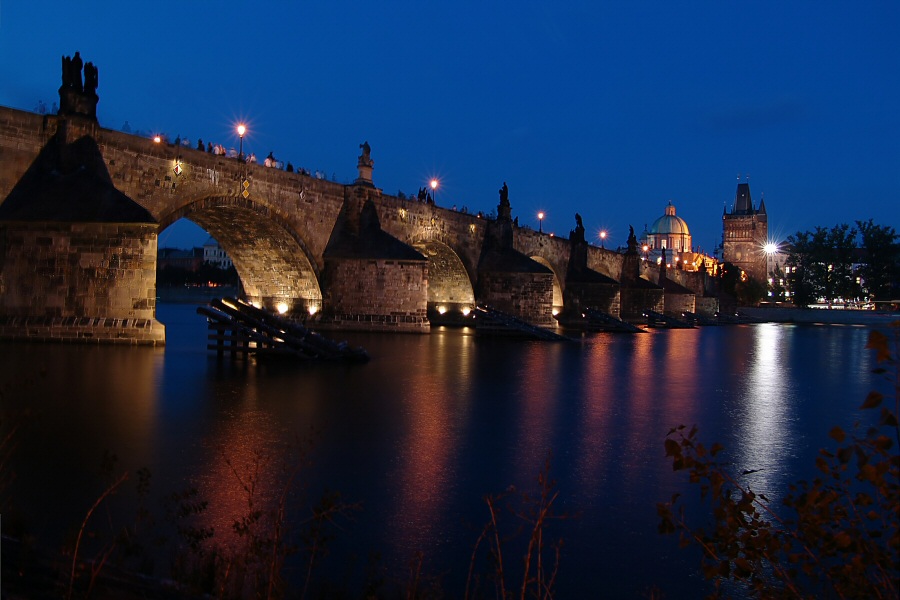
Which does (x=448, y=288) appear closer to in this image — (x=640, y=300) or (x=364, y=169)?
(x=364, y=169)

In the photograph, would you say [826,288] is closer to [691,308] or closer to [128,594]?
[691,308]

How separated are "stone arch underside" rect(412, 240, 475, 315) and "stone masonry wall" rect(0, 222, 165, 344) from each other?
23075 mm

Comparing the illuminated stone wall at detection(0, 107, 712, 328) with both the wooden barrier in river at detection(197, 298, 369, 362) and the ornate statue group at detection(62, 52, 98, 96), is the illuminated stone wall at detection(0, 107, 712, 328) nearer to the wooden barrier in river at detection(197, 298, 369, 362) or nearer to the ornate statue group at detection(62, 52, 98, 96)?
the ornate statue group at detection(62, 52, 98, 96)

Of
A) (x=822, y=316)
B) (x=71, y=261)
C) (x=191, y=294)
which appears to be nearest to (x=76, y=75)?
(x=71, y=261)

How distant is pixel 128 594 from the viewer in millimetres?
3779

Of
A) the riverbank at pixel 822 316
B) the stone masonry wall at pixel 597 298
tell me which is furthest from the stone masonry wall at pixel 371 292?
the riverbank at pixel 822 316

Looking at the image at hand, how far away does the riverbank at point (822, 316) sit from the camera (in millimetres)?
72062

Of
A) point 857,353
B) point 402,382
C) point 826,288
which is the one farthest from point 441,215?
point 826,288

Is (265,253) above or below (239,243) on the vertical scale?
below

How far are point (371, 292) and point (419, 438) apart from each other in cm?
2118

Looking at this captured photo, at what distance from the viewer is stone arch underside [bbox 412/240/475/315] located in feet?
136

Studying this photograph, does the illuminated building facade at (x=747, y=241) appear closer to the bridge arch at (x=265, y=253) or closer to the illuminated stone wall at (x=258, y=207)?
the illuminated stone wall at (x=258, y=207)

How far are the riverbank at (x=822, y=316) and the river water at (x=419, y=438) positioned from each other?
59.8m

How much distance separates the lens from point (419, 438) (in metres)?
9.28
